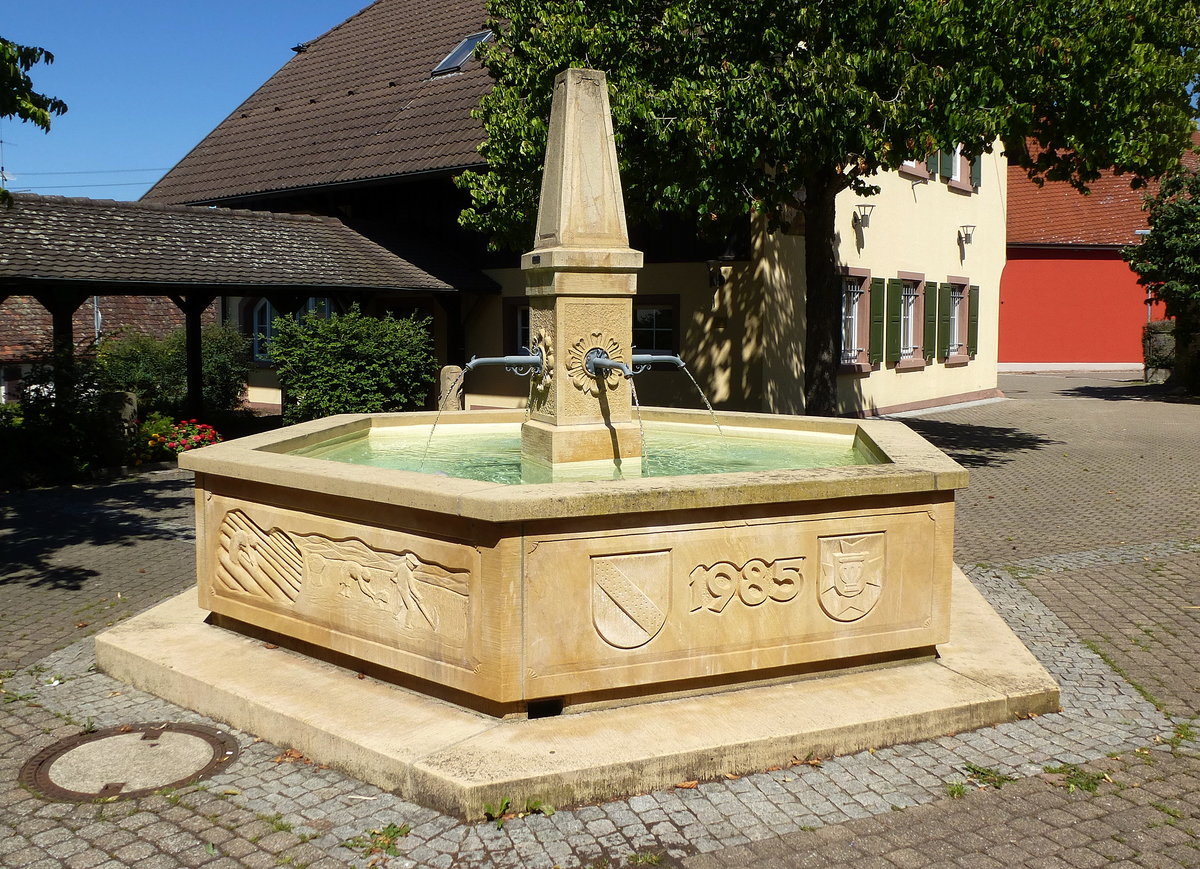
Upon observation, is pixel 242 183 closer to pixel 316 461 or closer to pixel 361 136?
pixel 361 136

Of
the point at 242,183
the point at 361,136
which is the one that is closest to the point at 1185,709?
the point at 361,136

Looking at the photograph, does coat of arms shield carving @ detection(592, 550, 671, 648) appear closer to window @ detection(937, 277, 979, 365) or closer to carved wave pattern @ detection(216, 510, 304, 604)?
carved wave pattern @ detection(216, 510, 304, 604)

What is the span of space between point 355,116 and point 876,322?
11.2m

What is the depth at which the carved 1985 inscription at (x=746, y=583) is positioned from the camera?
16.5 feet

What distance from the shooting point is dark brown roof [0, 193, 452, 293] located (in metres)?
14.7

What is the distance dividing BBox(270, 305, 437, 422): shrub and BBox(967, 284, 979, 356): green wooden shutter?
1332 cm

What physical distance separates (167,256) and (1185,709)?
14679mm

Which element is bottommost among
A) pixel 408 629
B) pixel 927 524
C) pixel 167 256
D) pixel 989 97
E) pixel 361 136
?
pixel 408 629

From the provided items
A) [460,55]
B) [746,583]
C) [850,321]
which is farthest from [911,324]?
[746,583]

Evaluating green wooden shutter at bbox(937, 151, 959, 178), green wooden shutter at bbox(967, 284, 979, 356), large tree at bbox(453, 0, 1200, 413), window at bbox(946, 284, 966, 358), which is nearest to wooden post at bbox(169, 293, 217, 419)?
large tree at bbox(453, 0, 1200, 413)

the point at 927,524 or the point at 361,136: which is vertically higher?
the point at 361,136

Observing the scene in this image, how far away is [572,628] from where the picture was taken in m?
4.82

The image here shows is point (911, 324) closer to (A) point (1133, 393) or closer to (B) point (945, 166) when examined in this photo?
(B) point (945, 166)

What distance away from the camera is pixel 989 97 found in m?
12.1
